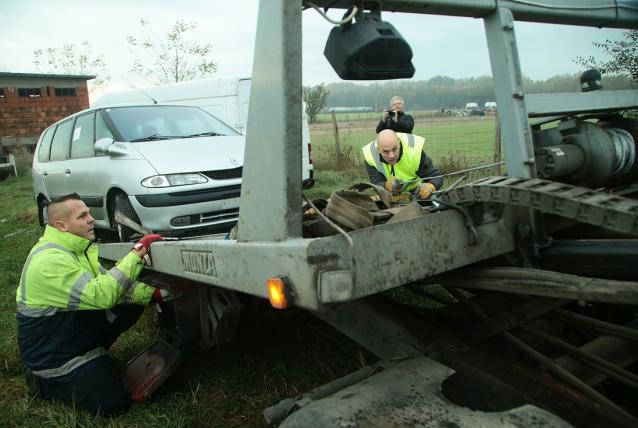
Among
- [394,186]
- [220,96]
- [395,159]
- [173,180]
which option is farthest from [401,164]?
[220,96]

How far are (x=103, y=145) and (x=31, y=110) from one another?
22.3 metres

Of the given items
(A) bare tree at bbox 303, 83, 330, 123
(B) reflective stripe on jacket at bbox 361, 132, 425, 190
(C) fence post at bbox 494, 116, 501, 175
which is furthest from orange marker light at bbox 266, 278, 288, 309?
(B) reflective stripe on jacket at bbox 361, 132, 425, 190

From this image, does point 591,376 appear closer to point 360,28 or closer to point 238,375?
point 360,28

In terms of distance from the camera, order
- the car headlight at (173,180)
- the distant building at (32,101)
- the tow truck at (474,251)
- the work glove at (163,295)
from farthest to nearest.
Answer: the distant building at (32,101) → the car headlight at (173,180) → the work glove at (163,295) → the tow truck at (474,251)

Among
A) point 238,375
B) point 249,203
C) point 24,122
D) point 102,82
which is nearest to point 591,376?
point 249,203

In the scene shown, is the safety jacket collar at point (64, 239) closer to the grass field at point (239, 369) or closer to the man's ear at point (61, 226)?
the man's ear at point (61, 226)

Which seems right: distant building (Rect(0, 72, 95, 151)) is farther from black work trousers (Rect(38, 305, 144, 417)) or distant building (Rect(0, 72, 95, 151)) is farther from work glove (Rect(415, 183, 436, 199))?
work glove (Rect(415, 183, 436, 199))

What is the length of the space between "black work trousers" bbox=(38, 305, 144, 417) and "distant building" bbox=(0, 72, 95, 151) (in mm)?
24539

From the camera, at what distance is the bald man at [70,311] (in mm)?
3023

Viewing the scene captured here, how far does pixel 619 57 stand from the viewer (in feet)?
7.45

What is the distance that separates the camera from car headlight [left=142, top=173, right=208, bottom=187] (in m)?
5.29

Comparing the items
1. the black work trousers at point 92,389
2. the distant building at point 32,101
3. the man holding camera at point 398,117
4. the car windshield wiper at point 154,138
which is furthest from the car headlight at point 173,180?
the distant building at point 32,101

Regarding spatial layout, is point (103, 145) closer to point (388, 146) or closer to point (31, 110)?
point (388, 146)

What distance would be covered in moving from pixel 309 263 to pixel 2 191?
17459 mm
